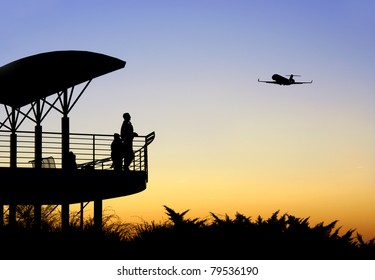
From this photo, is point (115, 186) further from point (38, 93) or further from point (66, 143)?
point (38, 93)

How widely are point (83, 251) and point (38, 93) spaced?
1479cm

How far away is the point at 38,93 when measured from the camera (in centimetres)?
2442

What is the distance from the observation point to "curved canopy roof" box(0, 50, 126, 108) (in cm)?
2088

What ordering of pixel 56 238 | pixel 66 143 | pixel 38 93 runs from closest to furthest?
pixel 56 238, pixel 66 143, pixel 38 93

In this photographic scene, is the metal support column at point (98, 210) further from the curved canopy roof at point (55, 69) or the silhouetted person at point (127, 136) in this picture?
the curved canopy roof at point (55, 69)

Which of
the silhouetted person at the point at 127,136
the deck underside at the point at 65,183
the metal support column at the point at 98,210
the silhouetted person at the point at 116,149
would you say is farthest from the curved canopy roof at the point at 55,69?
the metal support column at the point at 98,210

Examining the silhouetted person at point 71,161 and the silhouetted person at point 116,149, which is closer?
the silhouetted person at point 116,149

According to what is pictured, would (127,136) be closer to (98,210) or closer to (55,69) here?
(55,69)

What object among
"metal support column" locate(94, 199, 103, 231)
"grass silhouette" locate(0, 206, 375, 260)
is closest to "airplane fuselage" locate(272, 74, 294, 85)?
"metal support column" locate(94, 199, 103, 231)

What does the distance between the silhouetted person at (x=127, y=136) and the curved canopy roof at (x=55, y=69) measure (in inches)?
62.8

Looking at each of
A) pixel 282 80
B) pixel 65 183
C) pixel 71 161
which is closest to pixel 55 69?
pixel 71 161

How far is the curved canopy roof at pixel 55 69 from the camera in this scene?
822 inches

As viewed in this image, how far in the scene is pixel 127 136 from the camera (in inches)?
838
